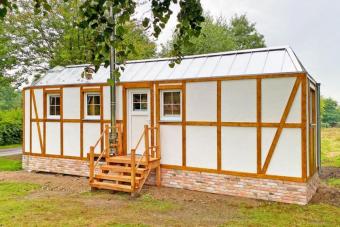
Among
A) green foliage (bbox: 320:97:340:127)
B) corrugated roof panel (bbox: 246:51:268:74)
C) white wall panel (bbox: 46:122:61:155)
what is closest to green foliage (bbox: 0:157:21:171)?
white wall panel (bbox: 46:122:61:155)

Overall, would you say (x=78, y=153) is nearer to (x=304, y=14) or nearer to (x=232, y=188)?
(x=232, y=188)

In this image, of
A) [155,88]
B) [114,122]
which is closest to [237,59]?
[155,88]

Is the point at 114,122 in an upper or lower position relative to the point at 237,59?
lower

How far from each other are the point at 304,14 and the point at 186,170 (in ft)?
26.7

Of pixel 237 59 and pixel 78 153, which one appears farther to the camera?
pixel 78 153

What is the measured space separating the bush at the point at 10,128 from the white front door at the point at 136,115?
536 inches

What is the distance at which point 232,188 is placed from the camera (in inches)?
306

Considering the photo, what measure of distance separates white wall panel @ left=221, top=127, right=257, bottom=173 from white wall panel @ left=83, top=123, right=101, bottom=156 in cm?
415

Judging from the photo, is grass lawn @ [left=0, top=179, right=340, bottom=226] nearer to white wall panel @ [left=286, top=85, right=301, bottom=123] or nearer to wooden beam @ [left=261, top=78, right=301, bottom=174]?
wooden beam @ [left=261, top=78, right=301, bottom=174]

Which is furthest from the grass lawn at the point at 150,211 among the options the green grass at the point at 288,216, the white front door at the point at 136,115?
the white front door at the point at 136,115

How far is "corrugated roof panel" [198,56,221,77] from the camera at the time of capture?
8.38 m

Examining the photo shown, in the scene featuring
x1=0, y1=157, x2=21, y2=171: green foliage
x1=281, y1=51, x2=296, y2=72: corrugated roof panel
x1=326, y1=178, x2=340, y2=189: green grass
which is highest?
x1=281, y1=51, x2=296, y2=72: corrugated roof panel

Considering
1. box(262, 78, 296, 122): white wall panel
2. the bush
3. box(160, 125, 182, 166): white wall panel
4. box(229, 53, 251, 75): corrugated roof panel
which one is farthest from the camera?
the bush

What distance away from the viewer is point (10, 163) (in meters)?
12.9
